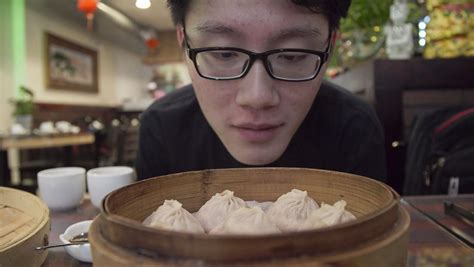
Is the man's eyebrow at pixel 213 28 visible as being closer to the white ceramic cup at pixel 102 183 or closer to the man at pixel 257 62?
the man at pixel 257 62

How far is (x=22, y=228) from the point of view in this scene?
0.72 m

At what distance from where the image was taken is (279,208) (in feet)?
Result: 2.02

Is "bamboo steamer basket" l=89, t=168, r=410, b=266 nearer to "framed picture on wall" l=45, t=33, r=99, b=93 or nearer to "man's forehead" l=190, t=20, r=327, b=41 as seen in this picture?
"man's forehead" l=190, t=20, r=327, b=41

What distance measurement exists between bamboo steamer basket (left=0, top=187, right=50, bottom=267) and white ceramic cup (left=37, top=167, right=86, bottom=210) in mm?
481

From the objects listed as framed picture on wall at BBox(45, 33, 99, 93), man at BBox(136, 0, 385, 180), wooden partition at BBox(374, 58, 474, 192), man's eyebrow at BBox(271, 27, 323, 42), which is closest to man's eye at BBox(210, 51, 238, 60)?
man at BBox(136, 0, 385, 180)

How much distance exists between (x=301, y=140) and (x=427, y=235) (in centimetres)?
69

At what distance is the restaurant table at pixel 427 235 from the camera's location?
765mm

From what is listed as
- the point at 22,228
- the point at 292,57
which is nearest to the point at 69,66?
the point at 292,57

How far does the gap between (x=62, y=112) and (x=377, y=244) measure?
837 centimetres

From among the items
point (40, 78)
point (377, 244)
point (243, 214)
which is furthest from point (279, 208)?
point (40, 78)

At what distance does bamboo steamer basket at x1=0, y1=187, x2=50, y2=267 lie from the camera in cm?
64

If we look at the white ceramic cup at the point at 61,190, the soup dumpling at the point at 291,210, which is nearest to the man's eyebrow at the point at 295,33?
the soup dumpling at the point at 291,210

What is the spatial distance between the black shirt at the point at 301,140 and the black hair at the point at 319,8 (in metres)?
0.46

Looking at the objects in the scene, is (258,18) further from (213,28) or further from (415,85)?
(415,85)
